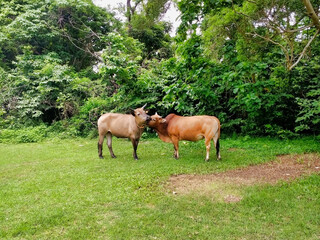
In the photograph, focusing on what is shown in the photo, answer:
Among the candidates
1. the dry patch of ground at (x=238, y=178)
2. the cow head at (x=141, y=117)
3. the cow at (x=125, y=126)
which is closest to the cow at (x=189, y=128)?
the cow head at (x=141, y=117)

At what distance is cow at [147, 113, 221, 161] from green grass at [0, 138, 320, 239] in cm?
65

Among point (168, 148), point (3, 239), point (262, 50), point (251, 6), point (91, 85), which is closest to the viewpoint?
point (3, 239)

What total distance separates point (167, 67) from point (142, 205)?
5.42 meters

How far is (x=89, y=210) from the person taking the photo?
4113mm

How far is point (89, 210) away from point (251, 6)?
7054 mm

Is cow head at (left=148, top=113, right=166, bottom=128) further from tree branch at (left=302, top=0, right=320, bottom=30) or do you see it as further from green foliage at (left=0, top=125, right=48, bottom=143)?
green foliage at (left=0, top=125, right=48, bottom=143)

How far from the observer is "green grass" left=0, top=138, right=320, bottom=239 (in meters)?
3.42

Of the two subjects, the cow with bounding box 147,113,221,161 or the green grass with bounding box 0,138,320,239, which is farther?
the cow with bounding box 147,113,221,161

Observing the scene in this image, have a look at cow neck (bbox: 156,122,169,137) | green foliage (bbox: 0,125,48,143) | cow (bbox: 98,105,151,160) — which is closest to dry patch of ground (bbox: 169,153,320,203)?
cow neck (bbox: 156,122,169,137)

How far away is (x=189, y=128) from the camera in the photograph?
6.95 metres

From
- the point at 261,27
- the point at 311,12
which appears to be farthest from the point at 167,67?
the point at 311,12

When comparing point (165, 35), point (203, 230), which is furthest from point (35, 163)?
point (165, 35)

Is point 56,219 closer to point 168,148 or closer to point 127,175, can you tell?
point 127,175

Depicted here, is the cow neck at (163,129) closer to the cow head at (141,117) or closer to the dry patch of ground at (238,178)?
the cow head at (141,117)
